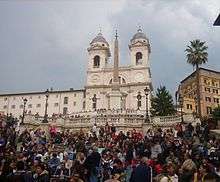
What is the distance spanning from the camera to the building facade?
311ft

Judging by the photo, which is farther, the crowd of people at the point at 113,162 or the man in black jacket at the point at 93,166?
the man in black jacket at the point at 93,166

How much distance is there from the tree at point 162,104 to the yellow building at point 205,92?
27185 millimetres

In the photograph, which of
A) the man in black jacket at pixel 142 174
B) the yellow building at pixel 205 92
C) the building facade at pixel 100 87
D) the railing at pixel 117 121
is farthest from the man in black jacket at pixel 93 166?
the yellow building at pixel 205 92

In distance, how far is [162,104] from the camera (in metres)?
66.9

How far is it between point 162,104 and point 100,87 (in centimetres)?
3313

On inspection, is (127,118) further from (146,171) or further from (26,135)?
(146,171)

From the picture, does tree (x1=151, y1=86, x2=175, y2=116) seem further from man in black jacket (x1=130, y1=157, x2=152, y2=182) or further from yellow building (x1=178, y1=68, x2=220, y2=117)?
man in black jacket (x1=130, y1=157, x2=152, y2=182)

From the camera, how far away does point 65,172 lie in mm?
18422

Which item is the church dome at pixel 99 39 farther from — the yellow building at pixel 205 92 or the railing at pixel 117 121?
the railing at pixel 117 121

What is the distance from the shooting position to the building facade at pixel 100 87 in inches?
3728

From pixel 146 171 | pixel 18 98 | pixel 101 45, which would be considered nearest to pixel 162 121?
pixel 146 171

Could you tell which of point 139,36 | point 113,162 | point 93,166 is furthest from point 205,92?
point 93,166

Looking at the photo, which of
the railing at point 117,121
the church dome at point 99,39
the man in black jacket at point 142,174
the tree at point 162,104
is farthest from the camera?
the church dome at point 99,39

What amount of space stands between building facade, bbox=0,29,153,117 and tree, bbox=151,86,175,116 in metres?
19.8
